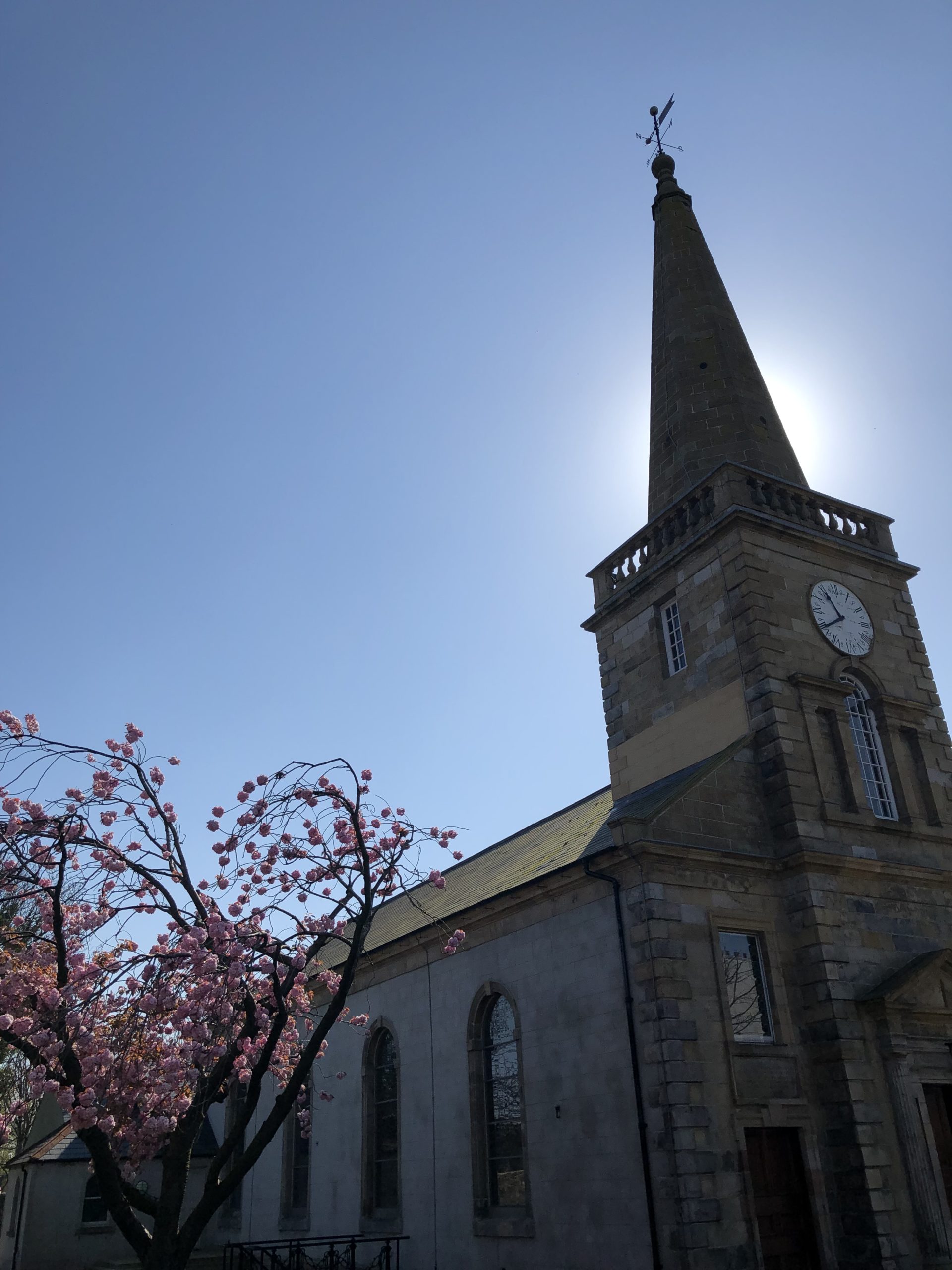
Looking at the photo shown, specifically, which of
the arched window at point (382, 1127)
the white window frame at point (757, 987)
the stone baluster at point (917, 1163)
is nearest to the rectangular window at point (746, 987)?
the white window frame at point (757, 987)

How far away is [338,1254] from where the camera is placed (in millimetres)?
20047

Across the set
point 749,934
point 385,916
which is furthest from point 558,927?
point 385,916

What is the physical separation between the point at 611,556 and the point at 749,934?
9.45m

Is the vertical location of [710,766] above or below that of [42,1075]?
above

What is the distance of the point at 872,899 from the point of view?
17250 mm

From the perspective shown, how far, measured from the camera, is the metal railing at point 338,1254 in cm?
1895

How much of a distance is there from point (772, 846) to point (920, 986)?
3187 mm

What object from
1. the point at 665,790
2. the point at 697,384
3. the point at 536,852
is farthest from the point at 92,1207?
the point at 697,384

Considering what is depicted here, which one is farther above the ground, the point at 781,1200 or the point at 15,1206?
the point at 15,1206

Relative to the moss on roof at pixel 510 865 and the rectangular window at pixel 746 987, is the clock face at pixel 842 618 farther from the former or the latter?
the rectangular window at pixel 746 987

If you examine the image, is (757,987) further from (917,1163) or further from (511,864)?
(511,864)

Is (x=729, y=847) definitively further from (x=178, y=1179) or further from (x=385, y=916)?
(x=385, y=916)

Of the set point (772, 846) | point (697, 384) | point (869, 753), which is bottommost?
point (772, 846)

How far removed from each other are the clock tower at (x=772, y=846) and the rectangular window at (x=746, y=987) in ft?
0.14
